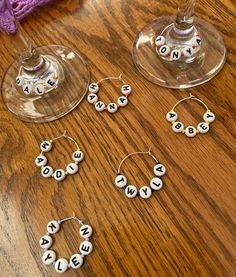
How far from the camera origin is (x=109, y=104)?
43 cm

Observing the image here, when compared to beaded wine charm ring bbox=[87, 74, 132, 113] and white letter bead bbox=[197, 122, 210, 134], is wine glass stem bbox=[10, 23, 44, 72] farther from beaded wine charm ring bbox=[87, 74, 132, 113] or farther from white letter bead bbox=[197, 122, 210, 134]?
white letter bead bbox=[197, 122, 210, 134]

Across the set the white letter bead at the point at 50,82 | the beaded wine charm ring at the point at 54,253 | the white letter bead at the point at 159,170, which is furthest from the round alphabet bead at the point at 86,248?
the white letter bead at the point at 50,82

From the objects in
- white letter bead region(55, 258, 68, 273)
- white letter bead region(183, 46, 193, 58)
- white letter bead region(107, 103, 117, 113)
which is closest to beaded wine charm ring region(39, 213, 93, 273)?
white letter bead region(55, 258, 68, 273)

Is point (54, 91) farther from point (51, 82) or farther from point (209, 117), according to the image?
point (209, 117)

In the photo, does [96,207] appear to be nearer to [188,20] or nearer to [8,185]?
[8,185]

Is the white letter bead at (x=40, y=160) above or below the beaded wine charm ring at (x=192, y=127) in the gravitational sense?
above

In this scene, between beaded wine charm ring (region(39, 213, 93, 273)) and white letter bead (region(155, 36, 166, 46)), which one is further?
white letter bead (region(155, 36, 166, 46))

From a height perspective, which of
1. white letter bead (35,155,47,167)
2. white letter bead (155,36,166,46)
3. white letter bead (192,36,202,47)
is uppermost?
white letter bead (155,36,166,46)

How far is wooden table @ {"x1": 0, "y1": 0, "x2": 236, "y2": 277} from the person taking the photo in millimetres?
347

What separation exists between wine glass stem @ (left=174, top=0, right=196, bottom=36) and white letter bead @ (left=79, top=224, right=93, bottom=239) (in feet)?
0.85

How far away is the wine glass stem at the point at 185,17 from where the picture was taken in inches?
16.2

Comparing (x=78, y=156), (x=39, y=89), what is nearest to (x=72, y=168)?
(x=78, y=156)

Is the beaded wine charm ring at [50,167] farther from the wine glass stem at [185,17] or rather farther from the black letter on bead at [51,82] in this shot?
the wine glass stem at [185,17]

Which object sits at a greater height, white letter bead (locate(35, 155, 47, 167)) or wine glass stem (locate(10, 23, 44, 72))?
wine glass stem (locate(10, 23, 44, 72))
